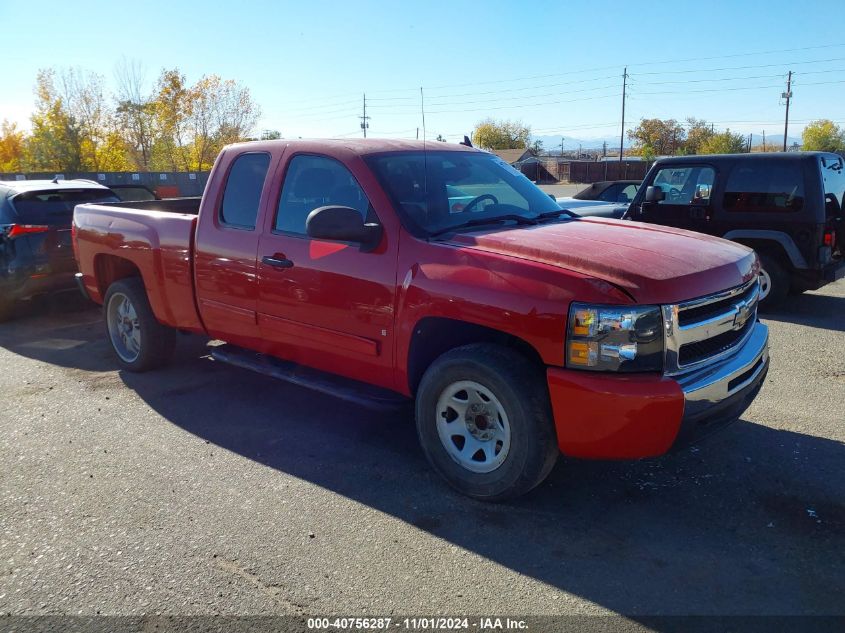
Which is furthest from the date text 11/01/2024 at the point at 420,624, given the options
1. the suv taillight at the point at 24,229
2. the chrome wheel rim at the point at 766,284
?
the suv taillight at the point at 24,229

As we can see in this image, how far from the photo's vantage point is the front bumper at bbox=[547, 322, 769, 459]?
10.3 feet

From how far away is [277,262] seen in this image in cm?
445

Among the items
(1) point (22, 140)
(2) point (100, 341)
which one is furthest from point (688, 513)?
(1) point (22, 140)

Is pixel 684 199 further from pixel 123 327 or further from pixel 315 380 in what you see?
pixel 123 327

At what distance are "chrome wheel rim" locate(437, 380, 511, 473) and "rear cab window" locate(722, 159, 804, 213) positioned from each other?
19.3ft

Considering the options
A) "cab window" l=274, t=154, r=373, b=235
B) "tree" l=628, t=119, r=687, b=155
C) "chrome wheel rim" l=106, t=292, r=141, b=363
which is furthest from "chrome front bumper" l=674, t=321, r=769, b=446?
"tree" l=628, t=119, r=687, b=155

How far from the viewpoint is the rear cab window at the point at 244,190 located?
4809mm

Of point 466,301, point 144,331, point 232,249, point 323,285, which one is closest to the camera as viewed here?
point 466,301

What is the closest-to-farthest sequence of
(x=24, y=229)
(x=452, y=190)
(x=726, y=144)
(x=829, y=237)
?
1. (x=452, y=190)
2. (x=829, y=237)
3. (x=24, y=229)
4. (x=726, y=144)

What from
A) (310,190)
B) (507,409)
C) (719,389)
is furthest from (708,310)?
(310,190)

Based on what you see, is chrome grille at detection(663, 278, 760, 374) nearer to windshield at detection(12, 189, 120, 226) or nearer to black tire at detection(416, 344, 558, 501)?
black tire at detection(416, 344, 558, 501)

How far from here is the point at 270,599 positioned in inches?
→ 115

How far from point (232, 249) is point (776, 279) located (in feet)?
20.6

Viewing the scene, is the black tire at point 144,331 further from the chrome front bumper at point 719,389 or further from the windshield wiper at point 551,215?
the chrome front bumper at point 719,389
